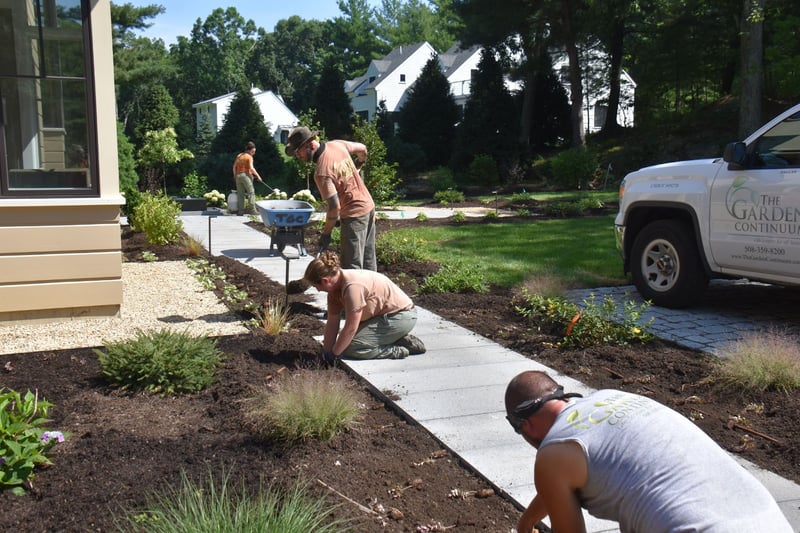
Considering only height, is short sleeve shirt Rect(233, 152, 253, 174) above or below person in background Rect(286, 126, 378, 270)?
above

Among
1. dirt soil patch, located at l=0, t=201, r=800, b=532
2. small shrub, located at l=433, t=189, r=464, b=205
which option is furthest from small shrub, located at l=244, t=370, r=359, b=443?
small shrub, located at l=433, t=189, r=464, b=205

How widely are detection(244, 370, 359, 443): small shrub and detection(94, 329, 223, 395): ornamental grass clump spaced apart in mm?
822

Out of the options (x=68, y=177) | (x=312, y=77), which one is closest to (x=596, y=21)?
(x=68, y=177)

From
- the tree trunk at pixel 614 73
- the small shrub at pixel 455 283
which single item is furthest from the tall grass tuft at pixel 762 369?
the tree trunk at pixel 614 73

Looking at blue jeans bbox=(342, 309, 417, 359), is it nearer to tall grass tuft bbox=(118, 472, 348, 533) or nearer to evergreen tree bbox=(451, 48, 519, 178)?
tall grass tuft bbox=(118, 472, 348, 533)

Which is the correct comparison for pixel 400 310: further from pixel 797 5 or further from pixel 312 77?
pixel 312 77

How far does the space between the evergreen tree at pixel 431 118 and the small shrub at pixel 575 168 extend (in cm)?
1307

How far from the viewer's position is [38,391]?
16.7 feet

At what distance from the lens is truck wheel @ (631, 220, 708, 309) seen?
24.0 feet

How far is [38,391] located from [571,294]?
5.41 meters

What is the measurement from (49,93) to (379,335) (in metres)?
4.17

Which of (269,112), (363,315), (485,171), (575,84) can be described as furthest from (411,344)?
(269,112)

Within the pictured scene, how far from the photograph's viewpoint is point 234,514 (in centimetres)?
303

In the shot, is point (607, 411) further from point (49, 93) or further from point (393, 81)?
point (393, 81)
